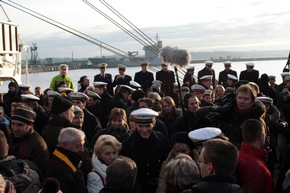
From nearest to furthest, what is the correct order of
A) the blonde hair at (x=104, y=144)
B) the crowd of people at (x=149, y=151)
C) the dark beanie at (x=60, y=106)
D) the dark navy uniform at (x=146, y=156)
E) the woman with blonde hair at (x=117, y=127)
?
the crowd of people at (x=149, y=151) < the blonde hair at (x=104, y=144) < the dark navy uniform at (x=146, y=156) < the dark beanie at (x=60, y=106) < the woman with blonde hair at (x=117, y=127)

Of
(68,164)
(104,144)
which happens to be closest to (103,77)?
(104,144)

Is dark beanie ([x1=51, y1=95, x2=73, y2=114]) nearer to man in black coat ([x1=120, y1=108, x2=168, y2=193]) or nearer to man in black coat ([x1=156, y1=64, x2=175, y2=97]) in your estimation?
man in black coat ([x1=120, y1=108, x2=168, y2=193])

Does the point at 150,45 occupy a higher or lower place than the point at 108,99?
higher

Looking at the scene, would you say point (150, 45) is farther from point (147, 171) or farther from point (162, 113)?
point (147, 171)

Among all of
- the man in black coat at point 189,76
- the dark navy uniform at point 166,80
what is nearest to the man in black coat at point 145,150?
the dark navy uniform at point 166,80

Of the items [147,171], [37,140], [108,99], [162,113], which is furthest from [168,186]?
[108,99]

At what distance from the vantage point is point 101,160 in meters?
4.05

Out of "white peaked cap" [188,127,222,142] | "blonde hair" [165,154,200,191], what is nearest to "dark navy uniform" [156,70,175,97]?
"white peaked cap" [188,127,222,142]

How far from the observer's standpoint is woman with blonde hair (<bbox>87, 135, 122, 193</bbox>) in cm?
390

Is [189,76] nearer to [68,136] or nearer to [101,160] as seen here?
[101,160]

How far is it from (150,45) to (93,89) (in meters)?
2.15

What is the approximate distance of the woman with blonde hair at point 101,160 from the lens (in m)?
3.90

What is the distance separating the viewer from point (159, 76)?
10.7m

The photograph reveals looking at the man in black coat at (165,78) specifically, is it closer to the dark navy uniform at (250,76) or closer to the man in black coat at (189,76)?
the man in black coat at (189,76)
